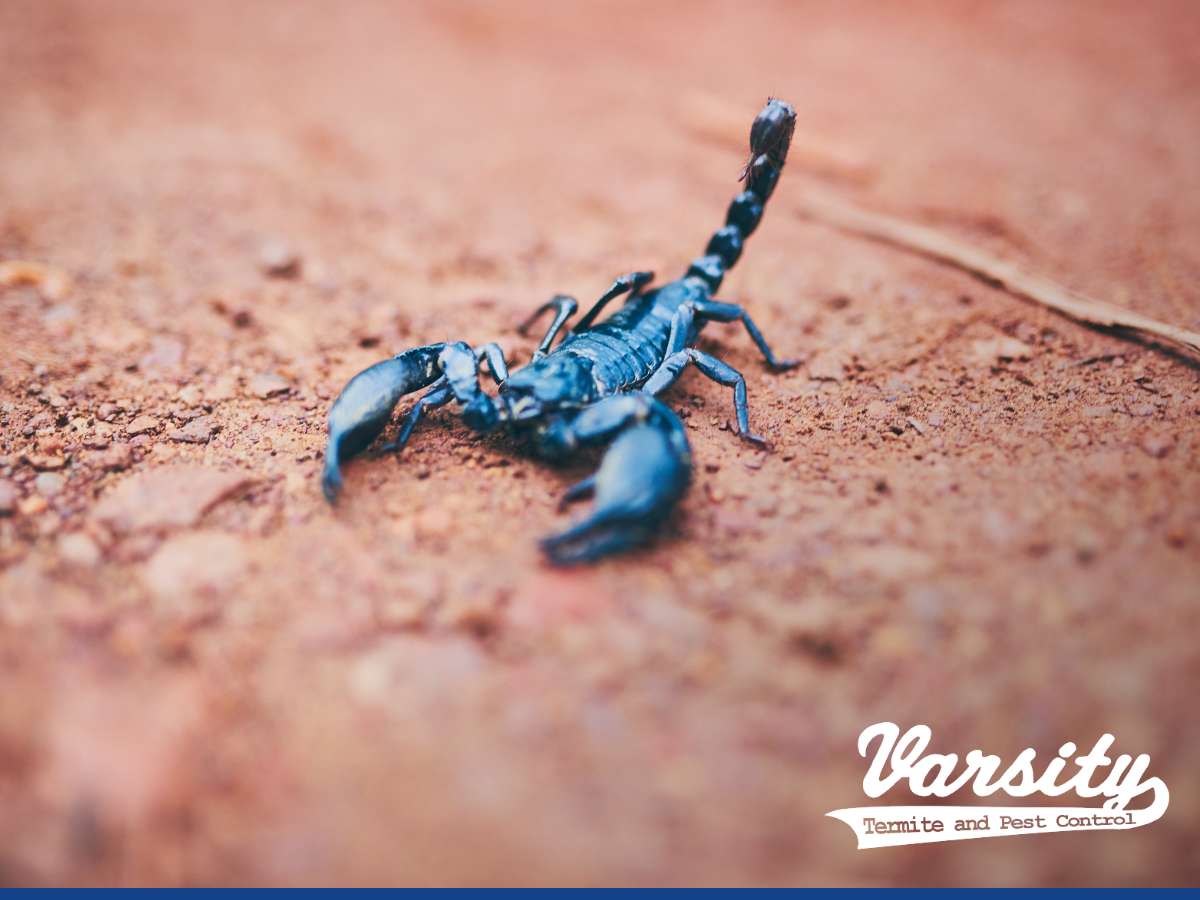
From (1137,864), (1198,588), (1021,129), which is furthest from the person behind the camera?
(1021,129)

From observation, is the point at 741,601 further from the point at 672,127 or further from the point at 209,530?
the point at 672,127

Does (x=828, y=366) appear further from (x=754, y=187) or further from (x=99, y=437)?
(x=99, y=437)

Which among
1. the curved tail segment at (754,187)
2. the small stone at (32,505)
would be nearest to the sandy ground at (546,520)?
the small stone at (32,505)

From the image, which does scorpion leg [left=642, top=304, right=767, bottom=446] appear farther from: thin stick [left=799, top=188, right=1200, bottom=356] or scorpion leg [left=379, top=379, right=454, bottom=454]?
thin stick [left=799, top=188, right=1200, bottom=356]

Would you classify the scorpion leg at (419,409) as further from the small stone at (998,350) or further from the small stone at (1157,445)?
the small stone at (1157,445)

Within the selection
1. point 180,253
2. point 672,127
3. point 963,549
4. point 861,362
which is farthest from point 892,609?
point 672,127

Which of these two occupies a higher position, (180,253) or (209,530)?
(180,253)

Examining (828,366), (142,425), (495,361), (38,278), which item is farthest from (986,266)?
(38,278)
